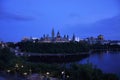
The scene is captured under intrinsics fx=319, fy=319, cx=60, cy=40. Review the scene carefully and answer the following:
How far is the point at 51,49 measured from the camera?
169 ft

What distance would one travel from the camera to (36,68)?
15578 millimetres

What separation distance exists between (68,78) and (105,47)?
5728 centimetres

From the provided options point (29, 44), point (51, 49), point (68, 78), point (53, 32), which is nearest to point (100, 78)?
point (68, 78)

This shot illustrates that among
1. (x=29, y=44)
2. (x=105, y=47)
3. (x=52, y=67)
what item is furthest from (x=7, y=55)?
(x=105, y=47)

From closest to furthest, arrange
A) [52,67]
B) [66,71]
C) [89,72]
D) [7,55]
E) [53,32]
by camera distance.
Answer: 1. [89,72]
2. [66,71]
3. [52,67]
4. [7,55]
5. [53,32]

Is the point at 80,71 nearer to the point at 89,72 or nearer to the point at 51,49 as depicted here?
the point at 89,72

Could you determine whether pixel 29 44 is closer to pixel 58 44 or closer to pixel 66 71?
pixel 58 44

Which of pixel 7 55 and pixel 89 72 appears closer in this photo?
pixel 89 72

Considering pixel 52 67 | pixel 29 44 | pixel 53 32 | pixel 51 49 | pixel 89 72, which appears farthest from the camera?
pixel 53 32

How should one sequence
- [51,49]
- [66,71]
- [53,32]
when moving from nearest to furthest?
[66,71] < [51,49] < [53,32]

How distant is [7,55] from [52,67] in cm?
486

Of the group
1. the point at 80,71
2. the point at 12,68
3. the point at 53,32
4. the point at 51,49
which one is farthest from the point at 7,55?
the point at 53,32

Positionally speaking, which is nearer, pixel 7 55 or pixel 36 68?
pixel 36 68

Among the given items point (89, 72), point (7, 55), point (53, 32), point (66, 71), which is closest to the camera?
point (89, 72)
